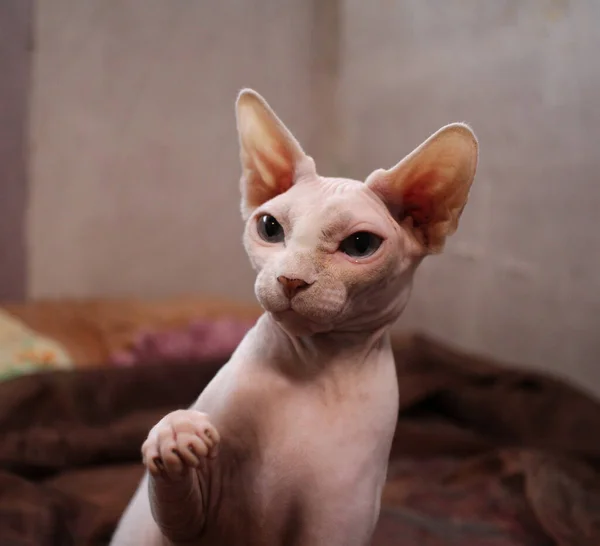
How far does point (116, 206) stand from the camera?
1.85 meters

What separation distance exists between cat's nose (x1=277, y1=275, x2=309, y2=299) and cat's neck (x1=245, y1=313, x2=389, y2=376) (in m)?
0.06

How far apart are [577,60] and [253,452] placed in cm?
96

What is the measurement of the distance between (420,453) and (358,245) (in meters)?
0.82

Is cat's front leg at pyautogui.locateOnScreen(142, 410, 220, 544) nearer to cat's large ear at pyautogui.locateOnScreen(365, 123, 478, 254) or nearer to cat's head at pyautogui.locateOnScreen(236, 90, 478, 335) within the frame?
cat's head at pyautogui.locateOnScreen(236, 90, 478, 335)

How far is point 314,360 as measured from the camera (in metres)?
0.50

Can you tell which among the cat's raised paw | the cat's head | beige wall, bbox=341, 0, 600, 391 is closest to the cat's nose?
the cat's head

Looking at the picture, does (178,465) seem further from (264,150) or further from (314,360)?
(264,150)

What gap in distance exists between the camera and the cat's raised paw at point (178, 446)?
417 mm

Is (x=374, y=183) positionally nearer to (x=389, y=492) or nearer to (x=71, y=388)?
(x=389, y=492)

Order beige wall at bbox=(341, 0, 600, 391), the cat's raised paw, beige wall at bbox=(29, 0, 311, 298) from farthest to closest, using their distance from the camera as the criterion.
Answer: beige wall at bbox=(29, 0, 311, 298) → beige wall at bbox=(341, 0, 600, 391) → the cat's raised paw

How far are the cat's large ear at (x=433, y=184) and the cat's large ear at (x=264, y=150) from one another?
7 cm

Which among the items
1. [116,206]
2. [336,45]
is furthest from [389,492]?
[116,206]

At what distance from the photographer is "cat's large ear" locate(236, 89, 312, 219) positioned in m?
0.52

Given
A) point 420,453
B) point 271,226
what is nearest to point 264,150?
point 271,226
